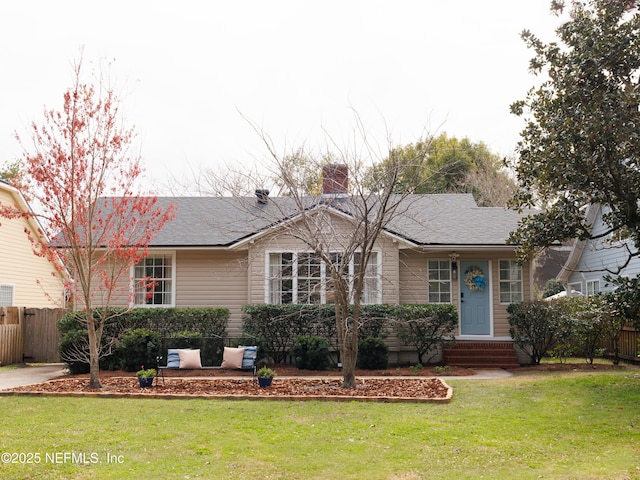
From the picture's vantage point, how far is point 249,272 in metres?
16.8

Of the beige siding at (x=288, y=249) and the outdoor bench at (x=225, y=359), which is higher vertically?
the beige siding at (x=288, y=249)

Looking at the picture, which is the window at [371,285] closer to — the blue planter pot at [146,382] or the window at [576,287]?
the blue planter pot at [146,382]

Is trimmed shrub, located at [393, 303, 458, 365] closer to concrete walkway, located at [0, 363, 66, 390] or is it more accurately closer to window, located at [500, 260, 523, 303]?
window, located at [500, 260, 523, 303]

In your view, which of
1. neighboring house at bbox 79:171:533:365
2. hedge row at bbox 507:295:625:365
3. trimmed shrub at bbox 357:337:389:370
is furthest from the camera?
neighboring house at bbox 79:171:533:365

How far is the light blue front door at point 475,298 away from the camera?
1736 cm

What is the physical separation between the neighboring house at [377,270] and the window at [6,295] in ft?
21.1

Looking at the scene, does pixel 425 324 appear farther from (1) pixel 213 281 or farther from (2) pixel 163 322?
(2) pixel 163 322

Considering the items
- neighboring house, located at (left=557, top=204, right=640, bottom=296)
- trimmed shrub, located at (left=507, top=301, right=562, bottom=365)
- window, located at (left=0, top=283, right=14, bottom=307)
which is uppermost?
neighboring house, located at (left=557, top=204, right=640, bottom=296)

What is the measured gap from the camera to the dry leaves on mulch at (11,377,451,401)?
10.8 meters

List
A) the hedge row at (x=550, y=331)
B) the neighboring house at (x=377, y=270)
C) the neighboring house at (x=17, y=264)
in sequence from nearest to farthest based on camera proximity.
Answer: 1. the hedge row at (x=550, y=331)
2. the neighboring house at (x=377, y=270)
3. the neighboring house at (x=17, y=264)

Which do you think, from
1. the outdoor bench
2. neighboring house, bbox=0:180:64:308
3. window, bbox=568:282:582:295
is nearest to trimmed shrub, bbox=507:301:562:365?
the outdoor bench

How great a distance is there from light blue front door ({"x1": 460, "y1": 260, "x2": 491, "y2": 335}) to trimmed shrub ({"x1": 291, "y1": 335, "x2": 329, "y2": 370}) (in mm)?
4318

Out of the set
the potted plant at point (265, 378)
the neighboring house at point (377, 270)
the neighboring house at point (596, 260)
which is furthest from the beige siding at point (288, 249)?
the neighboring house at point (596, 260)

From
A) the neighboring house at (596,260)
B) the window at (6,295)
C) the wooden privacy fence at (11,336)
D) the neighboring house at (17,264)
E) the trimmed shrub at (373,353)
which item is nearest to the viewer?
the trimmed shrub at (373,353)
